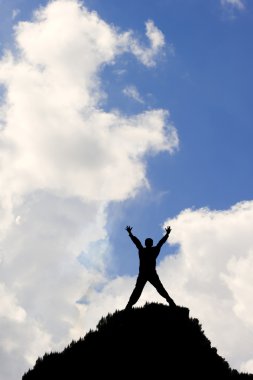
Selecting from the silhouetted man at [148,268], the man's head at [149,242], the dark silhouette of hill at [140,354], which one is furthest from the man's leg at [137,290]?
the man's head at [149,242]

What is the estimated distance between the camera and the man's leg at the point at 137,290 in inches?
590

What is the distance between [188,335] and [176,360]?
126 centimetres

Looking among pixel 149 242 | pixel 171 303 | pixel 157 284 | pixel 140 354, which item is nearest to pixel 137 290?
pixel 157 284

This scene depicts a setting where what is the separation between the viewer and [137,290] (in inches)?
599

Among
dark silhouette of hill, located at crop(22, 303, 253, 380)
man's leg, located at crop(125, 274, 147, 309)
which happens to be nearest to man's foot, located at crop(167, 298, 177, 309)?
dark silhouette of hill, located at crop(22, 303, 253, 380)

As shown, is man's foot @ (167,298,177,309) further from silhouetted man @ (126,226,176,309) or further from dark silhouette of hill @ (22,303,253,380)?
dark silhouette of hill @ (22,303,253,380)

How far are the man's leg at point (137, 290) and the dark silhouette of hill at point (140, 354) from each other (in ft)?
2.97

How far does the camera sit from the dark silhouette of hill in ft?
38.0

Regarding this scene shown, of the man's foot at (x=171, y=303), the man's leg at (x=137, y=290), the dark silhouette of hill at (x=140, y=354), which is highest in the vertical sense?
the man's leg at (x=137, y=290)

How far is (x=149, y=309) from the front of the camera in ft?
47.0

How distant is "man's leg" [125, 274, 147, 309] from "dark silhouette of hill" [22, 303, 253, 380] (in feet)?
2.97

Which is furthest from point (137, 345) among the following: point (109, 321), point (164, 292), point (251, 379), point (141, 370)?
point (251, 379)

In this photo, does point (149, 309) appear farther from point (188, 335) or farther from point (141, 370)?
point (141, 370)

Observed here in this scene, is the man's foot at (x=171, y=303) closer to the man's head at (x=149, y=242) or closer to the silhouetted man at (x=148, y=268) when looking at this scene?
the silhouetted man at (x=148, y=268)
